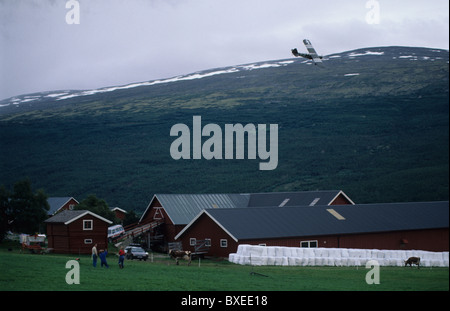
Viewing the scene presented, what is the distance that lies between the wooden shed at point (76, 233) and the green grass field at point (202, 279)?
14962 mm

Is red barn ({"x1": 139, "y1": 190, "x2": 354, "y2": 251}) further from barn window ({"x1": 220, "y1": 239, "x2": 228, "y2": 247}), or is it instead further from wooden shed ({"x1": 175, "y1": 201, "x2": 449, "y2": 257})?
barn window ({"x1": 220, "y1": 239, "x2": 228, "y2": 247})

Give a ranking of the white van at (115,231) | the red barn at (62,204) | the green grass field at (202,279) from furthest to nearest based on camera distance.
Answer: the red barn at (62,204)
the white van at (115,231)
the green grass field at (202,279)

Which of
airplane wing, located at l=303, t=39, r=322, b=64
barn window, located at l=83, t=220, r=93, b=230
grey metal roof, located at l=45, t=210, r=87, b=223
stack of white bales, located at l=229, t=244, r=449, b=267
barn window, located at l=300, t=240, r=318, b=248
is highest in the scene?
airplane wing, located at l=303, t=39, r=322, b=64

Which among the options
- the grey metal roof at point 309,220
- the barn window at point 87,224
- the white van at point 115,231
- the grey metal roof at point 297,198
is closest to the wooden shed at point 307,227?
Answer: the grey metal roof at point 309,220

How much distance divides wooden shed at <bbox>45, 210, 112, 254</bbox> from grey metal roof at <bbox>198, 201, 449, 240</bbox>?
10.4 metres

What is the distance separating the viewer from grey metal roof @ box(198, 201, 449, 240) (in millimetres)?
46631

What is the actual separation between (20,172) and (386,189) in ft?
286

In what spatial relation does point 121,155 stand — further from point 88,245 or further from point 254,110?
point 88,245

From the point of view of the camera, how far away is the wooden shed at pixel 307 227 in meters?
46.3

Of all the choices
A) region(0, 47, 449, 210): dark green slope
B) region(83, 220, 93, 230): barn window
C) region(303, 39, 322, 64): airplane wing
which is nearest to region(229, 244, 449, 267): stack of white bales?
region(303, 39, 322, 64): airplane wing

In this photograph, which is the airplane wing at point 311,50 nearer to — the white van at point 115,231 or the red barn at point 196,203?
the red barn at point 196,203

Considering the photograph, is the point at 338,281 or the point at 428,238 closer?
the point at 338,281
